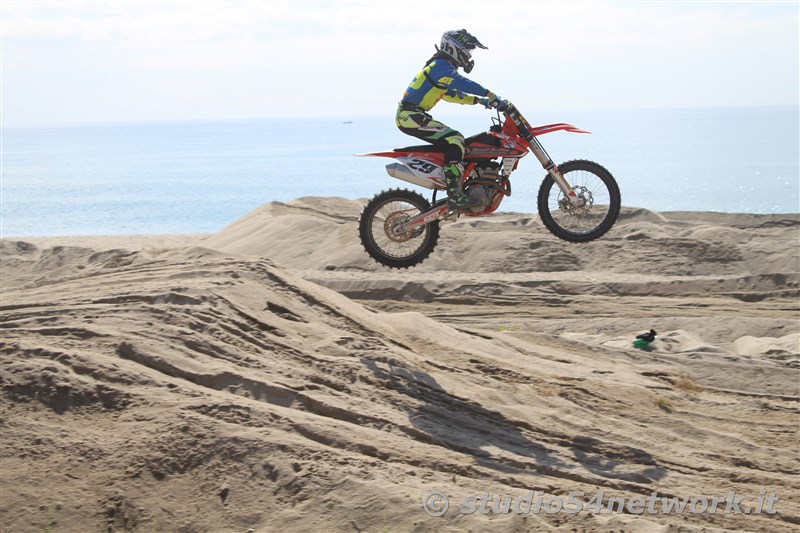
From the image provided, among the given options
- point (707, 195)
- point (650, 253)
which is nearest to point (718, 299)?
point (650, 253)

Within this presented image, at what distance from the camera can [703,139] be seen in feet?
232

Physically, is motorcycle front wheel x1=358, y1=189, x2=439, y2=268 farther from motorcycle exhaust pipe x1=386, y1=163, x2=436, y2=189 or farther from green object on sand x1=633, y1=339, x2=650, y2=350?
green object on sand x1=633, y1=339, x2=650, y2=350

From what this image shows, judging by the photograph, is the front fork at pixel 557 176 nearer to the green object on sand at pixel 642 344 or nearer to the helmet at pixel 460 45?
the helmet at pixel 460 45

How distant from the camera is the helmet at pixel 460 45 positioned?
7992 mm

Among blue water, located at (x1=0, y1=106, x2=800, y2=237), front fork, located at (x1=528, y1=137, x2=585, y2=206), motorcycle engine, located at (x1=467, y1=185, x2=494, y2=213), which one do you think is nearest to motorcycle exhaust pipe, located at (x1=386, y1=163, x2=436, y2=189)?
motorcycle engine, located at (x1=467, y1=185, x2=494, y2=213)

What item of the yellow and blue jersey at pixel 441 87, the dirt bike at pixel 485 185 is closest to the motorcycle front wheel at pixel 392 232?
the dirt bike at pixel 485 185

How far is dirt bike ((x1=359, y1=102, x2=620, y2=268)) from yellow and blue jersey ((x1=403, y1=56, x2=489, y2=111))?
13.1 inches

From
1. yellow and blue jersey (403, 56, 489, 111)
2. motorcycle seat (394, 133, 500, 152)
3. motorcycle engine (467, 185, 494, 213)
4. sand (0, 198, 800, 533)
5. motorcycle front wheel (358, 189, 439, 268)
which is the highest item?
yellow and blue jersey (403, 56, 489, 111)

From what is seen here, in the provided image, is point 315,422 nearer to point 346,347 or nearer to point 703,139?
point 346,347

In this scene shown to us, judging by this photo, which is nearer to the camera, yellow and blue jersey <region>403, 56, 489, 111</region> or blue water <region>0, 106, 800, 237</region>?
yellow and blue jersey <region>403, 56, 489, 111</region>

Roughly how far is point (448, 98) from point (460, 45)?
1.59ft

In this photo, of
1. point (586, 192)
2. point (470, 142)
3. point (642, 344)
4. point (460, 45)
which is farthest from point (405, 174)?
point (642, 344)

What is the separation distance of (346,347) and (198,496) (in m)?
2.43

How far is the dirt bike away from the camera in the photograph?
822 cm
